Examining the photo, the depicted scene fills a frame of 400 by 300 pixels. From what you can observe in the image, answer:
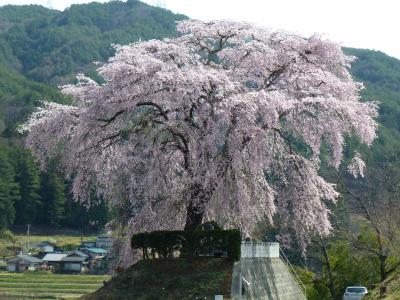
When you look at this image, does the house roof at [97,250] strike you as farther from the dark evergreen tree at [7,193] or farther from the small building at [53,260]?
the dark evergreen tree at [7,193]

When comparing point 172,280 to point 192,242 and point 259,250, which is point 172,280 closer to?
point 192,242

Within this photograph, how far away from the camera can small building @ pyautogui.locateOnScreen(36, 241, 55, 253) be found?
92.4 metres

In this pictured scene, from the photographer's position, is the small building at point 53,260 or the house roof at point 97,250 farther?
the house roof at point 97,250

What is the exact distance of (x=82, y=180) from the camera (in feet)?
71.1

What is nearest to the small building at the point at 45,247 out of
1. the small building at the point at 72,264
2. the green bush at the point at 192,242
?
the small building at the point at 72,264

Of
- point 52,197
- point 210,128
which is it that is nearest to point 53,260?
point 52,197

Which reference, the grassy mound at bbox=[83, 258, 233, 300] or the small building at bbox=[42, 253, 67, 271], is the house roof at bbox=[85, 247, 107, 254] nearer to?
the small building at bbox=[42, 253, 67, 271]

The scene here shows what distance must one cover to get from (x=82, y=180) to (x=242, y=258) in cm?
602

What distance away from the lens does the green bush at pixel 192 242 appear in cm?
1877

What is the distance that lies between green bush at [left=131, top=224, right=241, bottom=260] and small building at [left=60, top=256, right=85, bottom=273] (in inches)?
2623

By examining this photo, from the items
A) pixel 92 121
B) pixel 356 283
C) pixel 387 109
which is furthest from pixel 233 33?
pixel 387 109

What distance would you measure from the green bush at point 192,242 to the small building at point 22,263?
64.2 m

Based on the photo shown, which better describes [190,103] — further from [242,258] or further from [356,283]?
[356,283]

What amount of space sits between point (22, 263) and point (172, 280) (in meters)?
68.0
